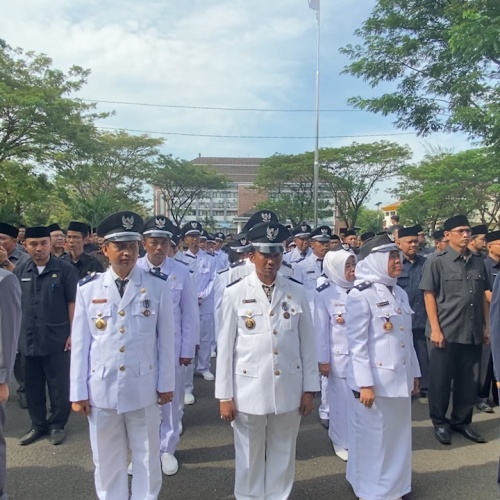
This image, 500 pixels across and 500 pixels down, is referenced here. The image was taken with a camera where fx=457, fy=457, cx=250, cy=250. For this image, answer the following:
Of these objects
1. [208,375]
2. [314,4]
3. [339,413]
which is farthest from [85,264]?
[314,4]

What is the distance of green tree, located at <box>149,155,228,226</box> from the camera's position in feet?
126

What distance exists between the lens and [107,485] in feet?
9.87

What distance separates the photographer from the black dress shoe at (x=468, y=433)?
14.9ft

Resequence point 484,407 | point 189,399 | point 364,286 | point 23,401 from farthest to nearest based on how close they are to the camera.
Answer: point 189,399, point 23,401, point 484,407, point 364,286

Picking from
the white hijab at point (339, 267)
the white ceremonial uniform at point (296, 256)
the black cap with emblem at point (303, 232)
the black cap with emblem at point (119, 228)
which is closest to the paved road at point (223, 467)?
the white hijab at point (339, 267)

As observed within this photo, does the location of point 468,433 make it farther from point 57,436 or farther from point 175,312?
A: point 57,436

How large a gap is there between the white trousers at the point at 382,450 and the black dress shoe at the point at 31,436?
3.14 metres

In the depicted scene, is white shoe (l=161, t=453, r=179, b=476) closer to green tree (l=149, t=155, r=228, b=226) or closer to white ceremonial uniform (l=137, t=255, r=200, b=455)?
white ceremonial uniform (l=137, t=255, r=200, b=455)

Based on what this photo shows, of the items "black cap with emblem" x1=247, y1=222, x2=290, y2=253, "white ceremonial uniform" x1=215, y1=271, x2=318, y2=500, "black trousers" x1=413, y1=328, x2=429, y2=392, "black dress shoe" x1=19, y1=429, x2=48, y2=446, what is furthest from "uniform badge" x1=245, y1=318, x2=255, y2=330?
"black trousers" x1=413, y1=328, x2=429, y2=392

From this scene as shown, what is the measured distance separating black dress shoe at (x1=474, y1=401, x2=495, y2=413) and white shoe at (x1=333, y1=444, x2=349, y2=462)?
90.2 inches

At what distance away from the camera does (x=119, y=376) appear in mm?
3000

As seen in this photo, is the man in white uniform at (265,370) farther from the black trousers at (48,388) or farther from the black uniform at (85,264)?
the black uniform at (85,264)

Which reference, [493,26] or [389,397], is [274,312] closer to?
[389,397]

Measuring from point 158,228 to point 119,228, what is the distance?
122 cm
